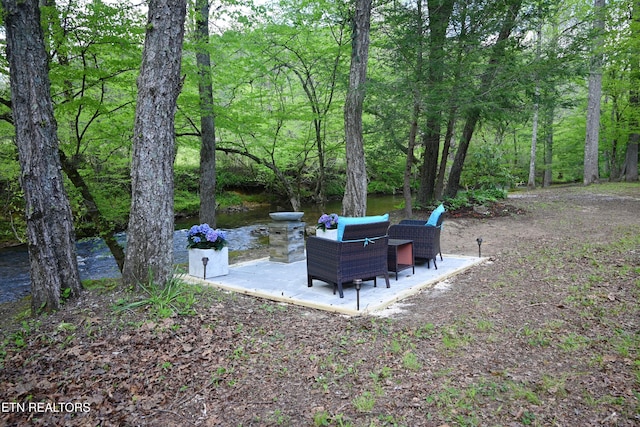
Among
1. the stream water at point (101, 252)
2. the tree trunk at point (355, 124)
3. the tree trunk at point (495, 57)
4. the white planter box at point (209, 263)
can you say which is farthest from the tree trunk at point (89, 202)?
the tree trunk at point (495, 57)

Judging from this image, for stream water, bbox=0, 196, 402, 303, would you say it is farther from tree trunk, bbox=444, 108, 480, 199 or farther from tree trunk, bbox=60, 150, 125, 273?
tree trunk, bbox=444, 108, 480, 199

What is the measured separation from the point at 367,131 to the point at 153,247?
7158mm

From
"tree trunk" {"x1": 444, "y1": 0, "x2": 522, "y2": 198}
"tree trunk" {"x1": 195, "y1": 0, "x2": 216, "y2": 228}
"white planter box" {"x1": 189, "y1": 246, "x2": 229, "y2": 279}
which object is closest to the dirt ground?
"white planter box" {"x1": 189, "y1": 246, "x2": 229, "y2": 279}

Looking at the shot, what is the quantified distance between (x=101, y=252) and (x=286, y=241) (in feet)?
18.9

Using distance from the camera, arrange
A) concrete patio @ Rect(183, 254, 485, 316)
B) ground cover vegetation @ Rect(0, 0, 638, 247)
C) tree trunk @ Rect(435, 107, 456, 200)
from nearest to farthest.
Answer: concrete patio @ Rect(183, 254, 485, 316) → ground cover vegetation @ Rect(0, 0, 638, 247) → tree trunk @ Rect(435, 107, 456, 200)

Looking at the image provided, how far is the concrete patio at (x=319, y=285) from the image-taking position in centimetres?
423

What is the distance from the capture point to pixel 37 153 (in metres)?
3.65

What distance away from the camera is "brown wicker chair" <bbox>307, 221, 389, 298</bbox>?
4.42 m

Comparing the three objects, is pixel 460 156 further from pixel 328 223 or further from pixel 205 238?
pixel 205 238

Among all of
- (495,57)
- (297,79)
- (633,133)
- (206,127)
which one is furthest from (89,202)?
(633,133)

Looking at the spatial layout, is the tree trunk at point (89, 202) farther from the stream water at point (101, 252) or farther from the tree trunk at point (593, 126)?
the tree trunk at point (593, 126)

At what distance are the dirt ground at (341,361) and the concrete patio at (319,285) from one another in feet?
0.57

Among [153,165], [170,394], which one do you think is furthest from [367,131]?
[170,394]

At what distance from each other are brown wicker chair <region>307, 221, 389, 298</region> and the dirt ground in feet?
1.91
